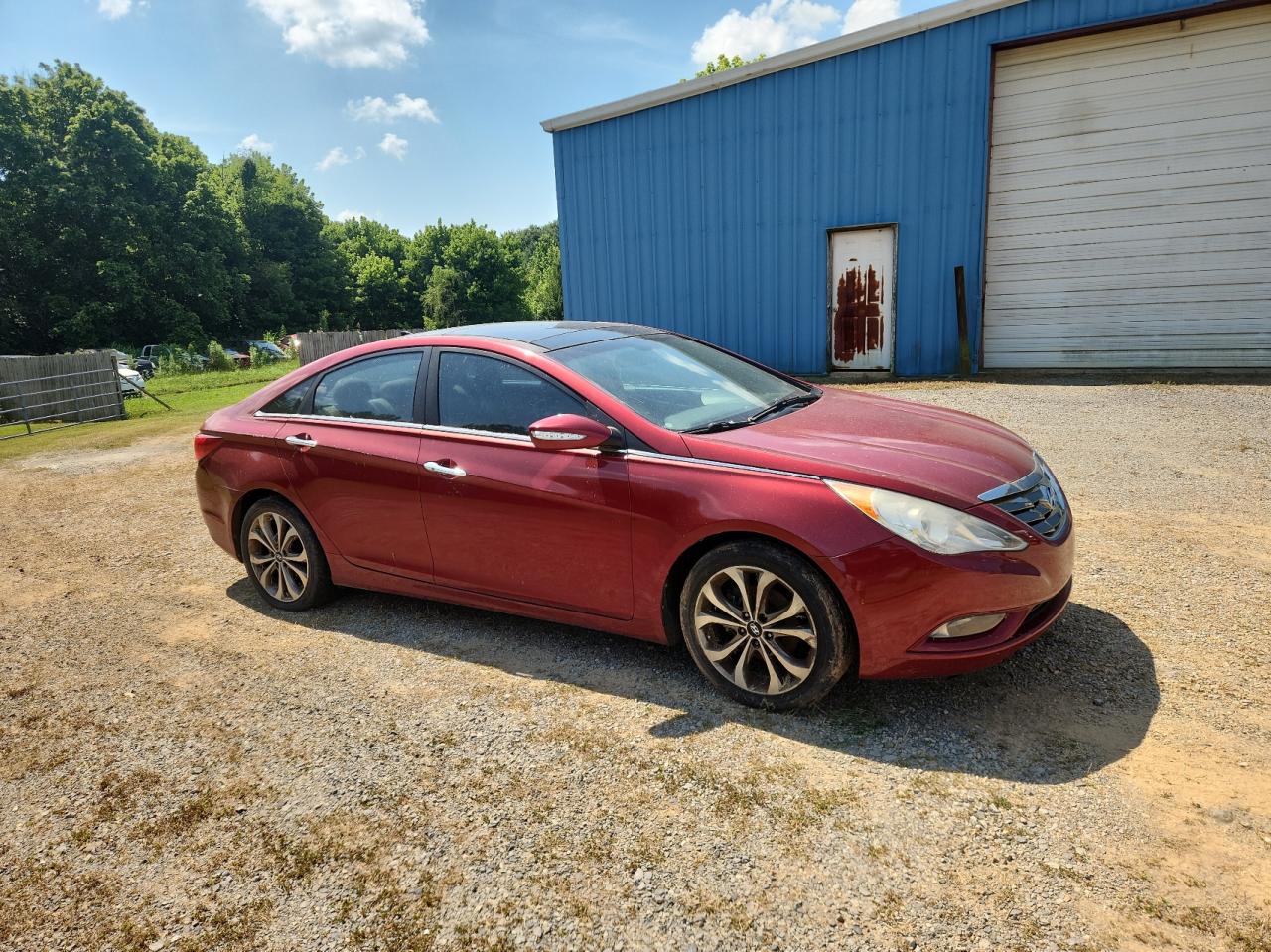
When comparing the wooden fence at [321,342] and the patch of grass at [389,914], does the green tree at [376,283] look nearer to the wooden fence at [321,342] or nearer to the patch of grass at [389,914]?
the wooden fence at [321,342]

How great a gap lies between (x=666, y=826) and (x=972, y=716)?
1.28m

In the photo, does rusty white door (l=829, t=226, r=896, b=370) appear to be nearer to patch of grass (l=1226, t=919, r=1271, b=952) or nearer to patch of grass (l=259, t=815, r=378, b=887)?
patch of grass (l=1226, t=919, r=1271, b=952)

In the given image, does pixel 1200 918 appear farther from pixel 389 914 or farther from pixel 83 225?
pixel 83 225

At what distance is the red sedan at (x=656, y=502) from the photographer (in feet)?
8.90

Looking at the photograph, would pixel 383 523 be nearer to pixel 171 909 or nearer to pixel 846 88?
pixel 171 909

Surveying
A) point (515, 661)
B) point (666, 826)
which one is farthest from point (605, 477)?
point (666, 826)

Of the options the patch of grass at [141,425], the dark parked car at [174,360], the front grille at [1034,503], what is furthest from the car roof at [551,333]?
the dark parked car at [174,360]

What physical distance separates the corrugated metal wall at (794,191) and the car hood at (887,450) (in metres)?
9.36

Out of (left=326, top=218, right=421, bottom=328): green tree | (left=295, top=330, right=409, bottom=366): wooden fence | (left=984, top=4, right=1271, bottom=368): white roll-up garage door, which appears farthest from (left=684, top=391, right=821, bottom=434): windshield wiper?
(left=326, top=218, right=421, bottom=328): green tree

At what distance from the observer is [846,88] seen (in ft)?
39.0

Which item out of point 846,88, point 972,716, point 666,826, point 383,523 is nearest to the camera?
point 666,826

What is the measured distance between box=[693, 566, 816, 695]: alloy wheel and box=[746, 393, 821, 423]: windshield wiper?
0.80 metres

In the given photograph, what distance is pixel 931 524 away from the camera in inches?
106

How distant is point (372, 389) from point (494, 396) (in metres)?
0.86
